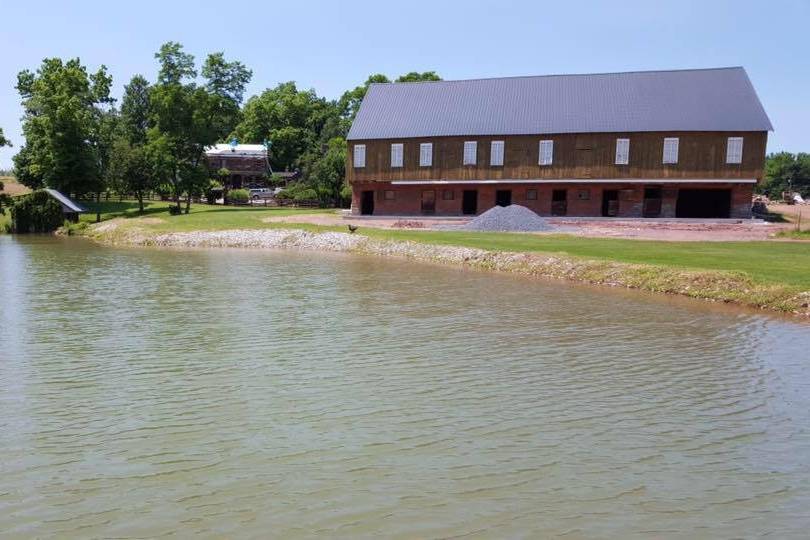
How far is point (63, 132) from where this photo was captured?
206ft

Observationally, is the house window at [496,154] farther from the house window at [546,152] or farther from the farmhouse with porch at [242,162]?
the farmhouse with porch at [242,162]

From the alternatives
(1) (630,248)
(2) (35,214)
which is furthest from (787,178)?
(2) (35,214)

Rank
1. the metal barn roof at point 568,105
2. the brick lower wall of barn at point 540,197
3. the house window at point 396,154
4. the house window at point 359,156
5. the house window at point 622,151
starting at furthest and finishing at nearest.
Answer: the house window at point 359,156 → the house window at point 396,154 → the brick lower wall of barn at point 540,197 → the house window at point 622,151 → the metal barn roof at point 568,105

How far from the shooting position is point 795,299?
1877 centimetres

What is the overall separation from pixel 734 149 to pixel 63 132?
187ft

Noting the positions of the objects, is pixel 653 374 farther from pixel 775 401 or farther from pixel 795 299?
pixel 795 299

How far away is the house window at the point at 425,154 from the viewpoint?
5334 cm

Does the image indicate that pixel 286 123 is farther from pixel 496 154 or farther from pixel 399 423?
pixel 399 423

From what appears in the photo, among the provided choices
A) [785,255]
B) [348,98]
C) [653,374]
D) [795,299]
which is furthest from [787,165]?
[653,374]

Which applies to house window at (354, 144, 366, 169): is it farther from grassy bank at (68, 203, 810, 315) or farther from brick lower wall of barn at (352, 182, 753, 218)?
grassy bank at (68, 203, 810, 315)

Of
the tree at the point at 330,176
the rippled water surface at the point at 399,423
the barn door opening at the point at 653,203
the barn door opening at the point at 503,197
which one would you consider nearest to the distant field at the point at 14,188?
the tree at the point at 330,176

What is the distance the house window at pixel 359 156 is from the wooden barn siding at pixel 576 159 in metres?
0.31

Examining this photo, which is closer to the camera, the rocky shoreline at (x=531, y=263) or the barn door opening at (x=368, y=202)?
the rocky shoreline at (x=531, y=263)

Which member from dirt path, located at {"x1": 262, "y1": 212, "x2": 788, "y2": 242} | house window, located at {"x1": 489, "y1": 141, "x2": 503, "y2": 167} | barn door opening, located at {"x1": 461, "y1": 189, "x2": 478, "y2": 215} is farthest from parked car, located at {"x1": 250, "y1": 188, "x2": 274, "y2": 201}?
house window, located at {"x1": 489, "y1": 141, "x2": 503, "y2": 167}
